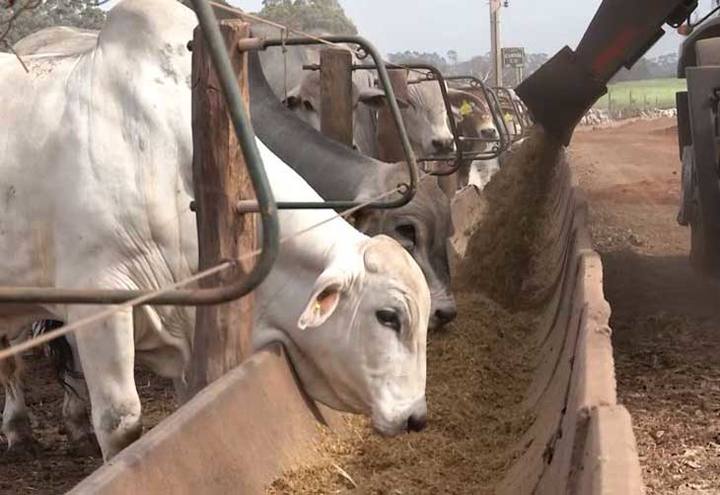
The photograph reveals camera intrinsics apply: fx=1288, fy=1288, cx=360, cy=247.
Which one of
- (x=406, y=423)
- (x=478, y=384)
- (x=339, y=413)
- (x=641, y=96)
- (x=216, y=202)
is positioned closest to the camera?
(x=216, y=202)

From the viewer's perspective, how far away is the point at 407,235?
25.1 ft

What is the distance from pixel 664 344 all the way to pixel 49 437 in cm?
355

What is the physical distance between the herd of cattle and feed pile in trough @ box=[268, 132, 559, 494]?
0.80 feet

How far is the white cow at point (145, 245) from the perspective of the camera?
5.10 m

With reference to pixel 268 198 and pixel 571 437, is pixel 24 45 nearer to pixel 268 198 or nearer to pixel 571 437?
pixel 571 437

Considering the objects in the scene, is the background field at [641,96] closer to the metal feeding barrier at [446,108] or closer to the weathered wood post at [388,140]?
the metal feeding barrier at [446,108]

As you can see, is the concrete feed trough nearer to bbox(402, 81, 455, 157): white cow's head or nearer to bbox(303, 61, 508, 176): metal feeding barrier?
bbox(303, 61, 508, 176): metal feeding barrier

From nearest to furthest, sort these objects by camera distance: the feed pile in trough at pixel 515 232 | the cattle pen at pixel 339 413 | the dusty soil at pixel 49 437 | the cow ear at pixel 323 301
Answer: the cattle pen at pixel 339 413, the cow ear at pixel 323 301, the dusty soil at pixel 49 437, the feed pile in trough at pixel 515 232

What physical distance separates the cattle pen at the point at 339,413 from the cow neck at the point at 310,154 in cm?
44

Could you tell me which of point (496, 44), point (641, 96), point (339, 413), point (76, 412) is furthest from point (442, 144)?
point (641, 96)

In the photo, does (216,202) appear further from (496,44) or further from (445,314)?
(496,44)

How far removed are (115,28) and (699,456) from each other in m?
3.08

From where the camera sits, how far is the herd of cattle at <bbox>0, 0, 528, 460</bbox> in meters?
5.10

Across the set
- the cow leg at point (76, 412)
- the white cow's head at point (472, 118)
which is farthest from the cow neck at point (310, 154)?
the white cow's head at point (472, 118)
